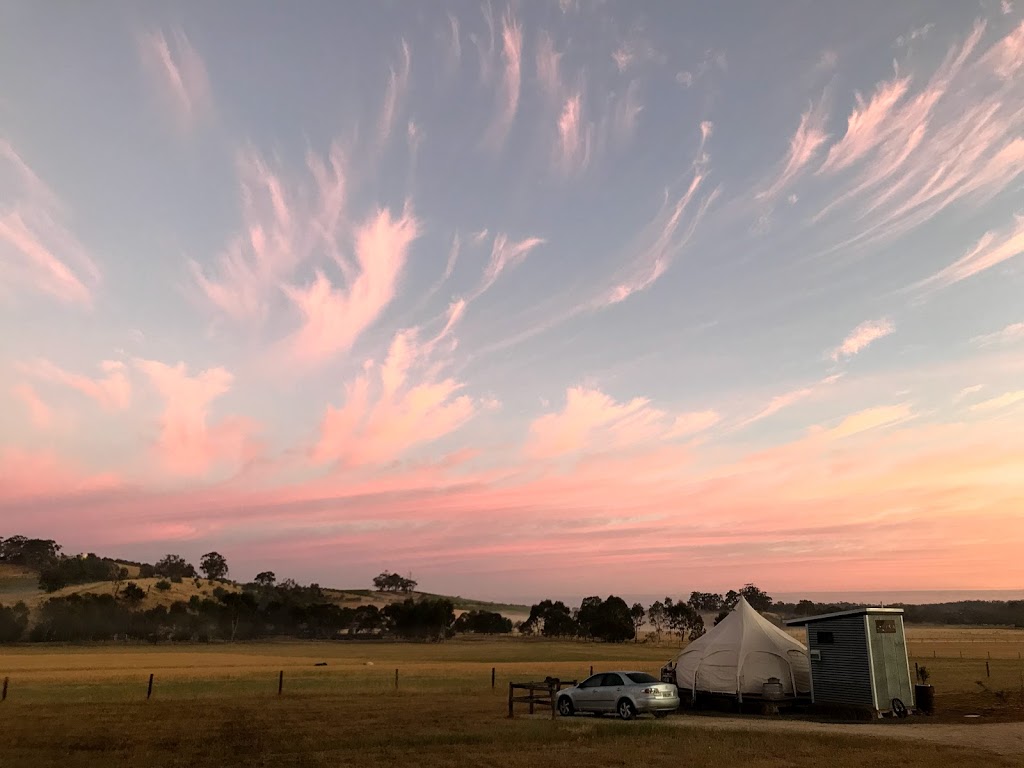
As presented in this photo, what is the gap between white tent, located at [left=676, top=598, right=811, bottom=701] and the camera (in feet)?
112

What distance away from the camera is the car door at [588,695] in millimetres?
31203

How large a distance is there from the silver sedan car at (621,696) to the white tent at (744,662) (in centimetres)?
377

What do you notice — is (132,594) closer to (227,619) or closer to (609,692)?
(227,619)

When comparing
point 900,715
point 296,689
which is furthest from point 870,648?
point 296,689

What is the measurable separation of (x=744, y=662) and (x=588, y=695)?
26.3 ft

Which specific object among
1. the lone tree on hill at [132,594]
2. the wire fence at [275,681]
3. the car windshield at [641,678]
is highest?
the lone tree on hill at [132,594]

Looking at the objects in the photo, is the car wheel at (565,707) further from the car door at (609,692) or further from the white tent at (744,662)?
the white tent at (744,662)

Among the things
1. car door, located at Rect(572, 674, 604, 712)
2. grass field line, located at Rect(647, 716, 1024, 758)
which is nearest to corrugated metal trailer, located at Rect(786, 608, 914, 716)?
grass field line, located at Rect(647, 716, 1024, 758)

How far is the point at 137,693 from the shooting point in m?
42.7

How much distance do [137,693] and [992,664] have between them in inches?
2564

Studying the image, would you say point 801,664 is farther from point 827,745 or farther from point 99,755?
point 99,755

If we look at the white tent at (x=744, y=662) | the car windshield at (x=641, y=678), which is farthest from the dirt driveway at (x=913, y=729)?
the white tent at (x=744, y=662)

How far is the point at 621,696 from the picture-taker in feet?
98.9

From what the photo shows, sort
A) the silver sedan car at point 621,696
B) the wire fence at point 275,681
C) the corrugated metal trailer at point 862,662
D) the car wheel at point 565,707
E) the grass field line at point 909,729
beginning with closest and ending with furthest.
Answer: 1. the grass field line at point 909,729
2. the silver sedan car at point 621,696
3. the corrugated metal trailer at point 862,662
4. the car wheel at point 565,707
5. the wire fence at point 275,681
